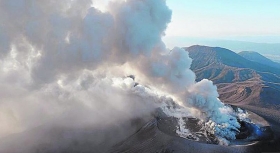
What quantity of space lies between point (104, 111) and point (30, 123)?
16841mm

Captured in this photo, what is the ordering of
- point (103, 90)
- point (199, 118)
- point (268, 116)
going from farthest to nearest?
1. point (103, 90)
2. point (268, 116)
3. point (199, 118)

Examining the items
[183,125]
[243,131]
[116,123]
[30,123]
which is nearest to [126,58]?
[116,123]

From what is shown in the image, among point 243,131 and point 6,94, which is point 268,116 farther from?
point 6,94

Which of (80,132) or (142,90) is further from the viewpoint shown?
(142,90)

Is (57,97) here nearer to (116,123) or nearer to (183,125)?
(116,123)

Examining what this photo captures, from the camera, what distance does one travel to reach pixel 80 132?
189ft

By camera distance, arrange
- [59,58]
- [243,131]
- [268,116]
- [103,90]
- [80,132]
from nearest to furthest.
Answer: [59,58] < [80,132] < [243,131] < [268,116] < [103,90]

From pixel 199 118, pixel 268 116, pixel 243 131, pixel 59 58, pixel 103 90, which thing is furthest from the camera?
pixel 103 90

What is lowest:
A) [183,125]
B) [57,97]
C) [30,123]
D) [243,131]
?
[243,131]

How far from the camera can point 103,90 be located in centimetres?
8281

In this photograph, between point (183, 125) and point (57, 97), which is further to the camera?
point (57, 97)

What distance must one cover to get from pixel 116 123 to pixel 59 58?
18.8m

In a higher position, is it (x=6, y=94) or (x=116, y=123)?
(x=6, y=94)

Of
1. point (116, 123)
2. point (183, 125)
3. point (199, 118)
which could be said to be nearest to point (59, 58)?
point (116, 123)
